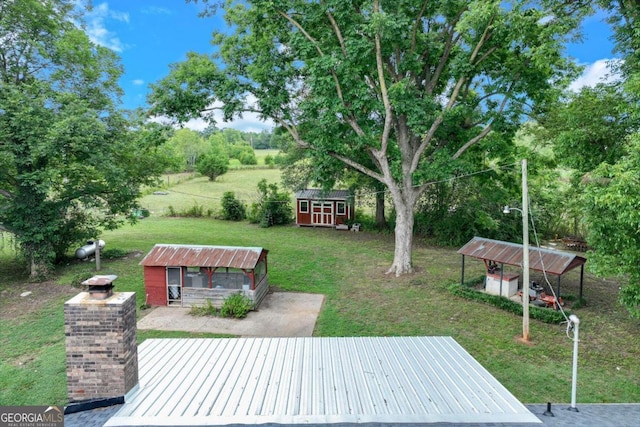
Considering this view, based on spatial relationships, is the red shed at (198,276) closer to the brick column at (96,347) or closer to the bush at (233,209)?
the brick column at (96,347)

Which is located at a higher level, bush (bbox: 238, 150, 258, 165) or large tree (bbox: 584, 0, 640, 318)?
bush (bbox: 238, 150, 258, 165)

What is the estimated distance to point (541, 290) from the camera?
13406mm

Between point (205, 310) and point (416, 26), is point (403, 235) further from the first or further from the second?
point (205, 310)

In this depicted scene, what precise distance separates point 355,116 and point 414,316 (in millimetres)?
8976

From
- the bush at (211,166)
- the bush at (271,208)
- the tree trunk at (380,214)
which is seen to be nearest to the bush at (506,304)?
the tree trunk at (380,214)

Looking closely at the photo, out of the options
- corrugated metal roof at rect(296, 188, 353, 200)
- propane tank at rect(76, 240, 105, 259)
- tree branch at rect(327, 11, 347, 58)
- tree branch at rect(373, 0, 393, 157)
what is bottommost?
propane tank at rect(76, 240, 105, 259)

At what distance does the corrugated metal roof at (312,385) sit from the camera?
508 cm

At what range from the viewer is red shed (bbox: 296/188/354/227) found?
29.3m

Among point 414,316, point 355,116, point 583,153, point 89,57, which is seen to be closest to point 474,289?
point 414,316

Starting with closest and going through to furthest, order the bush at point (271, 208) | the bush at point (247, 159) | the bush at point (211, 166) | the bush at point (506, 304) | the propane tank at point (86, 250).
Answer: the bush at point (506, 304) < the propane tank at point (86, 250) < the bush at point (271, 208) < the bush at point (211, 166) < the bush at point (247, 159)

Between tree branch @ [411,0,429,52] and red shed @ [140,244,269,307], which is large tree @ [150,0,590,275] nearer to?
tree branch @ [411,0,429,52]

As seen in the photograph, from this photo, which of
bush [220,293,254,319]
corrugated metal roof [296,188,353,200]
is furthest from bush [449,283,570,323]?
corrugated metal roof [296,188,353,200]

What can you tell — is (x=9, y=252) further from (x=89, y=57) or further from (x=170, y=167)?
(x=89, y=57)

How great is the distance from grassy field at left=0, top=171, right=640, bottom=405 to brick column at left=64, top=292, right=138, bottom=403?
3729 mm
